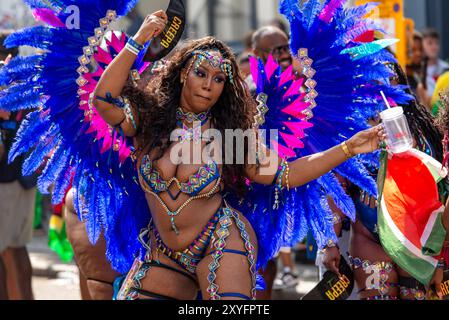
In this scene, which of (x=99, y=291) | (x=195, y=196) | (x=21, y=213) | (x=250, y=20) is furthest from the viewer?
(x=250, y=20)

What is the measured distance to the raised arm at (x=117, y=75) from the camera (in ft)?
14.3

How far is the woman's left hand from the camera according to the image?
4375 millimetres

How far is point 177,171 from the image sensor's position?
177 inches

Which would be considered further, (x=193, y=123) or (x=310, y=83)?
(x=310, y=83)

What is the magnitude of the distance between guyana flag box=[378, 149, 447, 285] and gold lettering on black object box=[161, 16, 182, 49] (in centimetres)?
123

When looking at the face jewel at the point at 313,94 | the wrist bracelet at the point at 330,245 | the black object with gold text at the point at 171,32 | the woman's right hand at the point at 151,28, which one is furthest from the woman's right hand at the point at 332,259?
the woman's right hand at the point at 151,28

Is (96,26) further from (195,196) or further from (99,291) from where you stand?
(99,291)

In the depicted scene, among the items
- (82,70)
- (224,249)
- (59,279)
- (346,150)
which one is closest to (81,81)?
(82,70)

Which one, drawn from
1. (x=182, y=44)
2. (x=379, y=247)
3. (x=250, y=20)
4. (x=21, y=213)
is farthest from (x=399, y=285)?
(x=250, y=20)

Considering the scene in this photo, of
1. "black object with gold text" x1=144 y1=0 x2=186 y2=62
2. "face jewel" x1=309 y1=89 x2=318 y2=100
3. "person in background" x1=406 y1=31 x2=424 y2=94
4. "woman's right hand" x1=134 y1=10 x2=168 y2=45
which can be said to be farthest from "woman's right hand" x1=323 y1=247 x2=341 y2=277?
"person in background" x1=406 y1=31 x2=424 y2=94

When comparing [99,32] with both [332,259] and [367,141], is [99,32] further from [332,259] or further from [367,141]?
[332,259]

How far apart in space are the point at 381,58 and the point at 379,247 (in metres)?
1.10

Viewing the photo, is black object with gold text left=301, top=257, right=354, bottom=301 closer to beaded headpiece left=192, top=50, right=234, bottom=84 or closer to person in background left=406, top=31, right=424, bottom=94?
beaded headpiece left=192, top=50, right=234, bottom=84

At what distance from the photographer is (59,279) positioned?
909 cm
